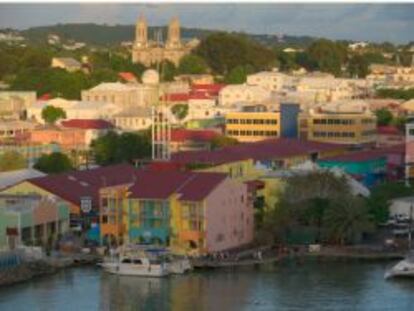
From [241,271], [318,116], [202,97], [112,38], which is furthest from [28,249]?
[112,38]

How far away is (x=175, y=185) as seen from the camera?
783 cm

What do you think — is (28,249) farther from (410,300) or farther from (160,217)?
(410,300)

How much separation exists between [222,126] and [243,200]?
5.73 metres

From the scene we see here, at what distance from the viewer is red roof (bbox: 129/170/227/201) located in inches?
304

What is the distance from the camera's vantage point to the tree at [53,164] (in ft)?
34.1

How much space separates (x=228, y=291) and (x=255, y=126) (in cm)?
625

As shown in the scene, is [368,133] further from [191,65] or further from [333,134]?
[191,65]

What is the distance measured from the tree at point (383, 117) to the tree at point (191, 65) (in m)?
7.64

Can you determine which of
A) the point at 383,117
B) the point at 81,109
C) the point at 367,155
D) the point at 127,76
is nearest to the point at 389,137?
the point at 383,117

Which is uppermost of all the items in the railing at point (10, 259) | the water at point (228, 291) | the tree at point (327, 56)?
the tree at point (327, 56)

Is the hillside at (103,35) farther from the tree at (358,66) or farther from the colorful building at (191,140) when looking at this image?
the colorful building at (191,140)

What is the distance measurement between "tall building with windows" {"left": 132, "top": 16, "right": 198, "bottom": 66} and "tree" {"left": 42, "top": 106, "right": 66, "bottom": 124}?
8282 mm

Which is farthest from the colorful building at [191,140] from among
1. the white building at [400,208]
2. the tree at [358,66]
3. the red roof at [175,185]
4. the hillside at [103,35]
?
the hillside at [103,35]

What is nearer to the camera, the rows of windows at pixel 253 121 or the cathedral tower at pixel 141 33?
the rows of windows at pixel 253 121
